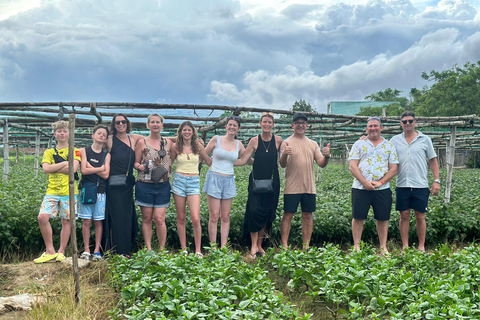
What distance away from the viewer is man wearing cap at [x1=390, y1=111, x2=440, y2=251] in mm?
5848

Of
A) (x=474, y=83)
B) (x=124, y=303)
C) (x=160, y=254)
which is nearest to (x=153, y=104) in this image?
(x=160, y=254)

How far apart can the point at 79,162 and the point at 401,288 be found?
425 centimetres

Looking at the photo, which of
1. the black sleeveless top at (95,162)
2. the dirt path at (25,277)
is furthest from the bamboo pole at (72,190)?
the black sleeveless top at (95,162)

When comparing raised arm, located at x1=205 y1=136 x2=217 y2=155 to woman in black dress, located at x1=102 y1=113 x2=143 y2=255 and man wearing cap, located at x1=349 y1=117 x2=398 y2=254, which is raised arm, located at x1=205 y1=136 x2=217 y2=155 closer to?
woman in black dress, located at x1=102 y1=113 x2=143 y2=255

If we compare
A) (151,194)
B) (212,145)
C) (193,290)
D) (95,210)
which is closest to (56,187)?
(95,210)

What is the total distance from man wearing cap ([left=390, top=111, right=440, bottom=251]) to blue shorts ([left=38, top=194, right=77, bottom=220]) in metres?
4.83

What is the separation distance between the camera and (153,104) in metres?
7.73

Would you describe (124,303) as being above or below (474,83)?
below

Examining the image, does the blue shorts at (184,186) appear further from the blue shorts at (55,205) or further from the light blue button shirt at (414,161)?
the light blue button shirt at (414,161)

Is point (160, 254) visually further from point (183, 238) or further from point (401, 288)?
point (401, 288)

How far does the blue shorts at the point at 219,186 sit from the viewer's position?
5.54 metres

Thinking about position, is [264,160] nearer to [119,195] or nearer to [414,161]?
[119,195]

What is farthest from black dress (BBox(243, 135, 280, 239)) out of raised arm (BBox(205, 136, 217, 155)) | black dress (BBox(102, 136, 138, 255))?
black dress (BBox(102, 136, 138, 255))

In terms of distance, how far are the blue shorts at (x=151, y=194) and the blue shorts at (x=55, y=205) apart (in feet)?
3.09
